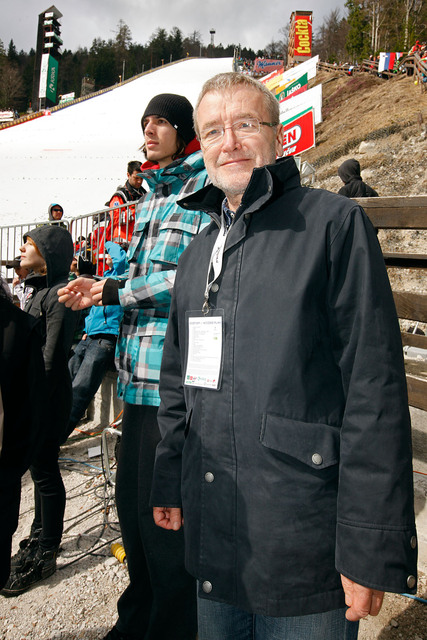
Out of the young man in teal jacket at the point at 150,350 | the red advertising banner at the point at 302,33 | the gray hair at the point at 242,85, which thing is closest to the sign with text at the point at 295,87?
the young man in teal jacket at the point at 150,350

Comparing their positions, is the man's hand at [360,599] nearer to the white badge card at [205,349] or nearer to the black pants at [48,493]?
the white badge card at [205,349]

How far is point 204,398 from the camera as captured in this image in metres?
1.27

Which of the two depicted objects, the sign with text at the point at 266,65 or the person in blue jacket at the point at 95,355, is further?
the sign with text at the point at 266,65

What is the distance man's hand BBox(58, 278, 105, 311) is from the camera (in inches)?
75.5

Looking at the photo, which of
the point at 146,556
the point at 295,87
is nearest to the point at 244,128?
the point at 146,556

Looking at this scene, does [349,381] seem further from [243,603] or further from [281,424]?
[243,603]

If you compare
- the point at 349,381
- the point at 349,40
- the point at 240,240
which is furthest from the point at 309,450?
the point at 349,40

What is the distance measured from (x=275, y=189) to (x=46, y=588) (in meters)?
2.73

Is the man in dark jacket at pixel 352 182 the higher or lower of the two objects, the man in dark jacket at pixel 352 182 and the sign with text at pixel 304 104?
the lower

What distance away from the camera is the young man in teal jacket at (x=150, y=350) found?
1.81 meters

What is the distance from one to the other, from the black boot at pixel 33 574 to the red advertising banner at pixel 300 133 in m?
5.67

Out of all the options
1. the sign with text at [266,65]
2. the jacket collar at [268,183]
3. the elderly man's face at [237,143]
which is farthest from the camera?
the sign with text at [266,65]

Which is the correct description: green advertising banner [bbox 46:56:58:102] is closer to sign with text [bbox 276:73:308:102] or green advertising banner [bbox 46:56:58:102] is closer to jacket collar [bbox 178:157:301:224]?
sign with text [bbox 276:73:308:102]

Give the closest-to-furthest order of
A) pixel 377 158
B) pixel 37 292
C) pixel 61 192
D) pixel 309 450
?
1. pixel 309 450
2. pixel 37 292
3. pixel 377 158
4. pixel 61 192
